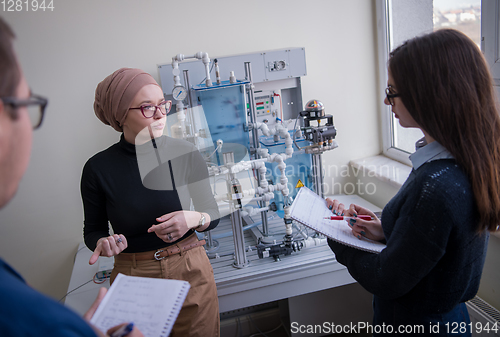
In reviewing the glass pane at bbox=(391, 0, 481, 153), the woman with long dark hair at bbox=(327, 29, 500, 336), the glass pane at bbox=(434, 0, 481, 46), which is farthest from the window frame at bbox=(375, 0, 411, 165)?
the woman with long dark hair at bbox=(327, 29, 500, 336)

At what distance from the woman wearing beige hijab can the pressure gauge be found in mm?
498

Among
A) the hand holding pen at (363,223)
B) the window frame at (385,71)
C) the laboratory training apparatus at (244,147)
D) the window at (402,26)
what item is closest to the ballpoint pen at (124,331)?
the hand holding pen at (363,223)

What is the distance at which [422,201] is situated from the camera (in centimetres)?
81

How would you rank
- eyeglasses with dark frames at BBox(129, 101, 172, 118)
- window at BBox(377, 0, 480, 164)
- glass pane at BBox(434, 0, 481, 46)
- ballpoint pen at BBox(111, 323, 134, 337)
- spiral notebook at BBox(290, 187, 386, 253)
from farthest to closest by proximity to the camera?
window at BBox(377, 0, 480, 164), glass pane at BBox(434, 0, 481, 46), eyeglasses with dark frames at BBox(129, 101, 172, 118), spiral notebook at BBox(290, 187, 386, 253), ballpoint pen at BBox(111, 323, 134, 337)

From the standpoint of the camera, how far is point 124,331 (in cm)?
65

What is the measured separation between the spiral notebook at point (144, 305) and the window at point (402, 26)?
5.92ft

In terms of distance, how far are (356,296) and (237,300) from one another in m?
0.82

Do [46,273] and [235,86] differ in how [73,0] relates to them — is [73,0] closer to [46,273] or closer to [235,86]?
[235,86]

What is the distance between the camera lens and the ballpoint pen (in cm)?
64

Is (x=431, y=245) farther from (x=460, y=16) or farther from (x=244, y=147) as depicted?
(x=460, y=16)

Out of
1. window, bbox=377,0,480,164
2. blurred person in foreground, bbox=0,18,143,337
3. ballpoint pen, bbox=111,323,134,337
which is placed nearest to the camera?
blurred person in foreground, bbox=0,18,143,337

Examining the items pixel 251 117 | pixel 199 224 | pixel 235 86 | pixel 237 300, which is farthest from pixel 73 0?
pixel 237 300

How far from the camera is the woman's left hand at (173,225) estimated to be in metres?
1.09

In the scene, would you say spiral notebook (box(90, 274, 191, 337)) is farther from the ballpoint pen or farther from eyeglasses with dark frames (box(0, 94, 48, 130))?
eyeglasses with dark frames (box(0, 94, 48, 130))
